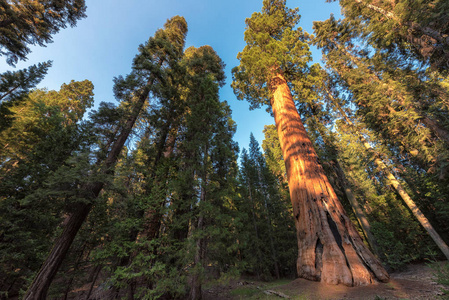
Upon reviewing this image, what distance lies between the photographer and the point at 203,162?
7.30m

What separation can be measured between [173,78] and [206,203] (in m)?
9.85

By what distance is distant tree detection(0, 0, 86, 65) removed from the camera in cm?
817

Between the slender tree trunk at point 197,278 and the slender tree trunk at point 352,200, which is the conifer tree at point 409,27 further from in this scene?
the slender tree trunk at point 197,278

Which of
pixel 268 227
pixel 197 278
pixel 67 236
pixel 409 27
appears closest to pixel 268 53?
pixel 409 27

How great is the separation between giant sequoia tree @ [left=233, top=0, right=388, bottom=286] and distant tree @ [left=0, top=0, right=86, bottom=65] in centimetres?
1165

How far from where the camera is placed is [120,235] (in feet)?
22.1

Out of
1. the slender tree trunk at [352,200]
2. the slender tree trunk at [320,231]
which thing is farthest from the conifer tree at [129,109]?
the slender tree trunk at [352,200]

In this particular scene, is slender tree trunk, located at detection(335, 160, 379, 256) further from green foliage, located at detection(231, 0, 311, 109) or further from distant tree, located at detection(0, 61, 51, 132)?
distant tree, located at detection(0, 61, 51, 132)

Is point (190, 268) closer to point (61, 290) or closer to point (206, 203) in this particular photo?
point (206, 203)

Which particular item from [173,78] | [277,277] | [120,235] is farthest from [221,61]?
[277,277]

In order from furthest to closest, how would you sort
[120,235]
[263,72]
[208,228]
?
[263,72] < [120,235] < [208,228]

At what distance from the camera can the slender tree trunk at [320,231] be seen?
3.34m

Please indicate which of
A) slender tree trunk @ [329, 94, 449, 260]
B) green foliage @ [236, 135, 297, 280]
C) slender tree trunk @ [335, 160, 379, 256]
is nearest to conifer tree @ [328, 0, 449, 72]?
slender tree trunk @ [329, 94, 449, 260]

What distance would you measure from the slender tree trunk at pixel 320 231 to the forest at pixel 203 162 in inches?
1.2
